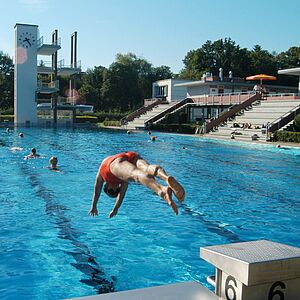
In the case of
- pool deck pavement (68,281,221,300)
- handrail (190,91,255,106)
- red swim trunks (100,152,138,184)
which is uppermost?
handrail (190,91,255,106)

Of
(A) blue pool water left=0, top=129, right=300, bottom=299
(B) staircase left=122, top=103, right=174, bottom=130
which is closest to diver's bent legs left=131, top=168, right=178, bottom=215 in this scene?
(A) blue pool water left=0, top=129, right=300, bottom=299

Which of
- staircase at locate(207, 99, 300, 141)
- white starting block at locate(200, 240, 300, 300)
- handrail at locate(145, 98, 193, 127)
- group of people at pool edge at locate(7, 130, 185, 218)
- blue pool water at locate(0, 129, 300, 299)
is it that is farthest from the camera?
handrail at locate(145, 98, 193, 127)

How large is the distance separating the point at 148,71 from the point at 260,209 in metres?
67.4

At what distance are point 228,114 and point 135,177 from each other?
103ft

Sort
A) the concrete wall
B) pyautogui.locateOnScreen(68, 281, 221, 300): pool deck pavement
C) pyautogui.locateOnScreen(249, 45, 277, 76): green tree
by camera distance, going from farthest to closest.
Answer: pyautogui.locateOnScreen(249, 45, 277, 76): green tree < the concrete wall < pyautogui.locateOnScreen(68, 281, 221, 300): pool deck pavement

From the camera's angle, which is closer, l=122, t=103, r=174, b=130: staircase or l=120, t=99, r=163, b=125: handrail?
l=122, t=103, r=174, b=130: staircase

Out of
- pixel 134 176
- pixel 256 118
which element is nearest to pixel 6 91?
pixel 256 118

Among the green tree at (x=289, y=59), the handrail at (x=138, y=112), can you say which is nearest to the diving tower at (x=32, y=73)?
the handrail at (x=138, y=112)

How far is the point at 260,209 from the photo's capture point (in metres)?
9.53

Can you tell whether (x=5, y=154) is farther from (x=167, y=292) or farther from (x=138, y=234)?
(x=167, y=292)

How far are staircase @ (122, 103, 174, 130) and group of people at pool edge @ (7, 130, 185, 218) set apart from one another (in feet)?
118

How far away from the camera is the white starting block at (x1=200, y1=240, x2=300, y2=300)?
87.2 inches

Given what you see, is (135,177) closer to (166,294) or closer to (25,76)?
(166,294)

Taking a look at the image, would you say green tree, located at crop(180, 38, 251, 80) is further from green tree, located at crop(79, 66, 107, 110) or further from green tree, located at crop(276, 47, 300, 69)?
green tree, located at crop(79, 66, 107, 110)
